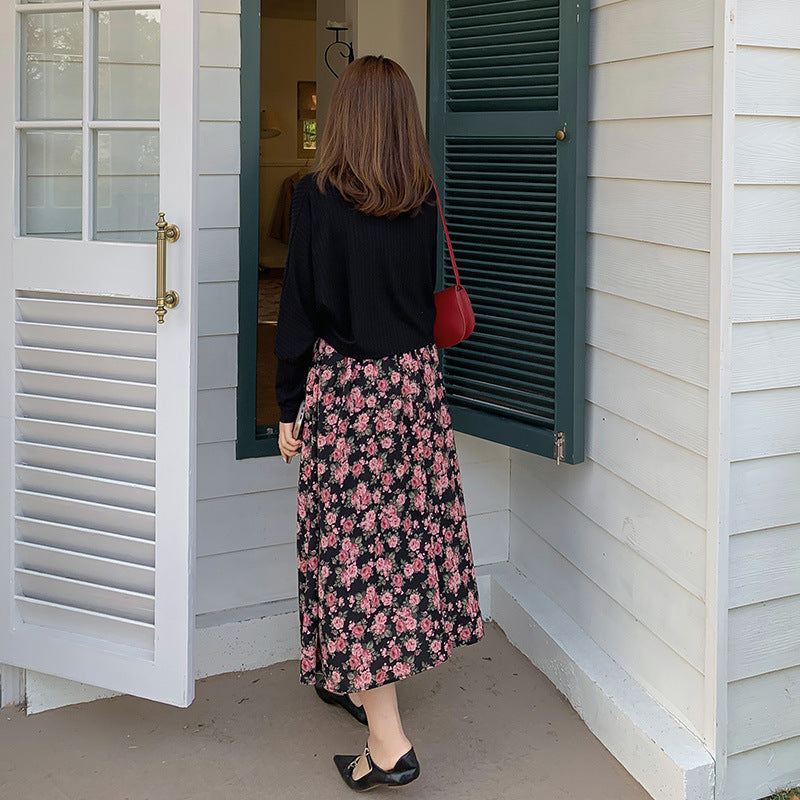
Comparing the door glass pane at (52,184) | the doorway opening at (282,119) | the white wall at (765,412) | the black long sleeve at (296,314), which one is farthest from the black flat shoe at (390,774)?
the doorway opening at (282,119)

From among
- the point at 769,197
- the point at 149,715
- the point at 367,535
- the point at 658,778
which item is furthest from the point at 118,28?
the point at 658,778

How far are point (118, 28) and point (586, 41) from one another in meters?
1.15

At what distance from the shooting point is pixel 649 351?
2.60 m

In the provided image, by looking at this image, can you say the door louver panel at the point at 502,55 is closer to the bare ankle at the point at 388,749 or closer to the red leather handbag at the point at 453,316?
the red leather handbag at the point at 453,316

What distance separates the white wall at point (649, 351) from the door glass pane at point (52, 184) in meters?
1.30

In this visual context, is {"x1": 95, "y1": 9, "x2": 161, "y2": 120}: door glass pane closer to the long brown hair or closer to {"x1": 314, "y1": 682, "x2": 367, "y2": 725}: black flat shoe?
the long brown hair

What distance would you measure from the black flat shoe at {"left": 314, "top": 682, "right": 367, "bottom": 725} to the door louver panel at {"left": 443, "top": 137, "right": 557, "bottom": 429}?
90cm

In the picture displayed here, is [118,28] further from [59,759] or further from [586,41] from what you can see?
[59,759]

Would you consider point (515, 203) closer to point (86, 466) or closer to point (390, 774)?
point (86, 466)

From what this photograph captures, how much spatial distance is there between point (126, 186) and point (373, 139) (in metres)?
0.66

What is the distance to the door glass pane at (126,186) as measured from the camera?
2600mm

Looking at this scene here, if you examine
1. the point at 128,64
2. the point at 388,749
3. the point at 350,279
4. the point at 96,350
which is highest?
the point at 128,64

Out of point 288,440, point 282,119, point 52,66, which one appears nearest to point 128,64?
point 52,66

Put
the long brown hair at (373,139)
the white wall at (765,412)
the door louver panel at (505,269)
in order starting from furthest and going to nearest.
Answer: the door louver panel at (505,269) → the long brown hair at (373,139) → the white wall at (765,412)
